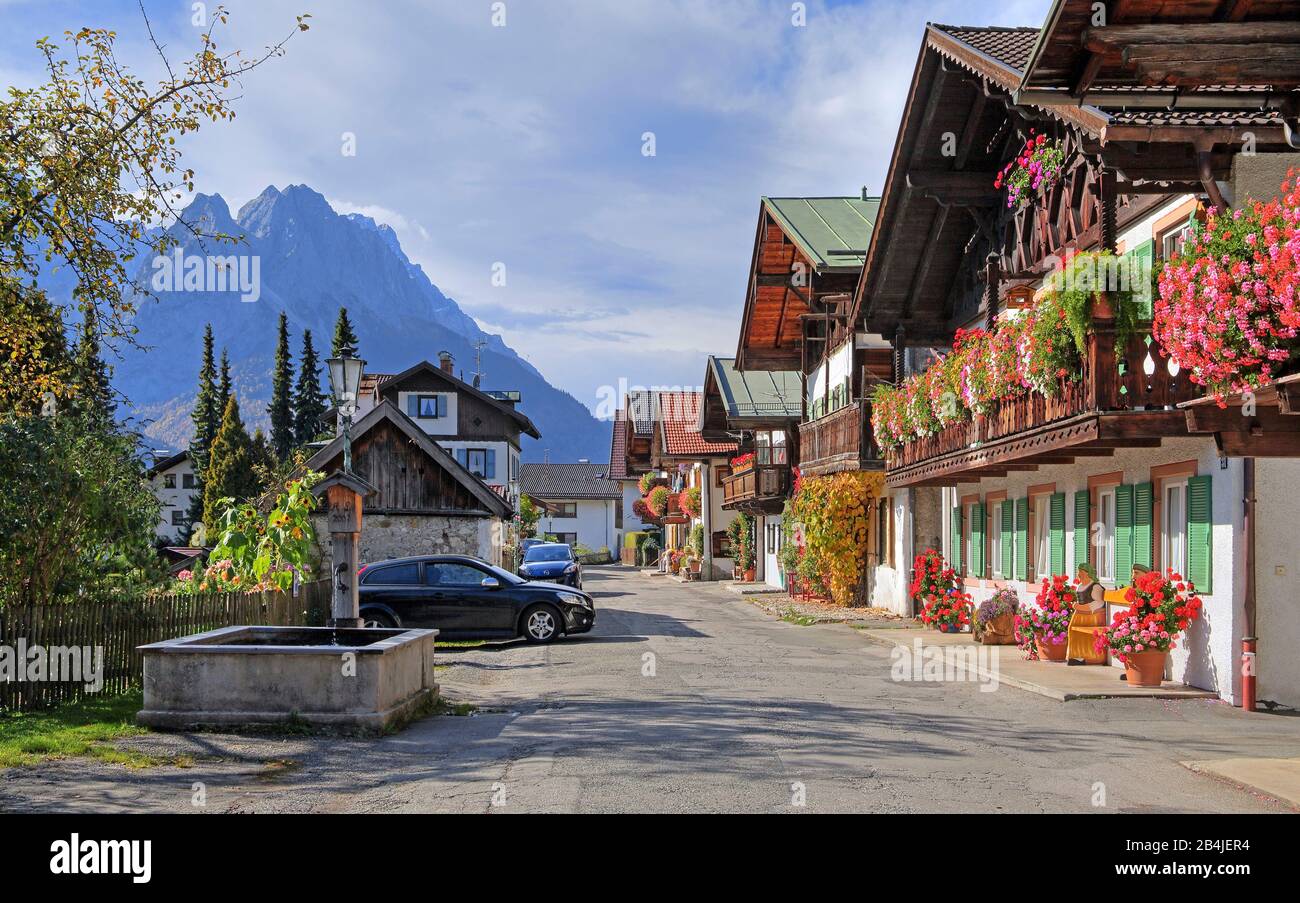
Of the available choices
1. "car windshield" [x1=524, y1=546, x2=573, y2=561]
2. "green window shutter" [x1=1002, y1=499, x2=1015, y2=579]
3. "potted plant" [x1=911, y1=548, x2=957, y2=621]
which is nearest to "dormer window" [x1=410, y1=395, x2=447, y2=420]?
"car windshield" [x1=524, y1=546, x2=573, y2=561]

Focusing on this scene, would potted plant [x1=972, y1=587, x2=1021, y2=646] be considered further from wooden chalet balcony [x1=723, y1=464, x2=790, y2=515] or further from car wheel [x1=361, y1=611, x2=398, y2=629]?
wooden chalet balcony [x1=723, y1=464, x2=790, y2=515]

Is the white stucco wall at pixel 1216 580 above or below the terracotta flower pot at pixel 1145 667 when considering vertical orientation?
above

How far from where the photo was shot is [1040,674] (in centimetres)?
1589

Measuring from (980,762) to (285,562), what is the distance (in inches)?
521

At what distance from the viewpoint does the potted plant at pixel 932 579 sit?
23.9 m

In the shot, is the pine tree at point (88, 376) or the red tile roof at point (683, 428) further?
the red tile roof at point (683, 428)

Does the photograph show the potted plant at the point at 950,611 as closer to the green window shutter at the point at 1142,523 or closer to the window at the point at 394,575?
the green window shutter at the point at 1142,523

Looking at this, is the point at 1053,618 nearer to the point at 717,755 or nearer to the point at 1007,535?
the point at 1007,535

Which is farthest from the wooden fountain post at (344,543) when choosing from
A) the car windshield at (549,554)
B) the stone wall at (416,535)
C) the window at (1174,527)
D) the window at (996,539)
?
the car windshield at (549,554)

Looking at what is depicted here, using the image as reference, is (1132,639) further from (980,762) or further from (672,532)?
(672,532)

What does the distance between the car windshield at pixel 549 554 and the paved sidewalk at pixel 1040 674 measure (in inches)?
714

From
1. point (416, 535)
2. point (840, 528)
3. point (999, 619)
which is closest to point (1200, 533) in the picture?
point (999, 619)
